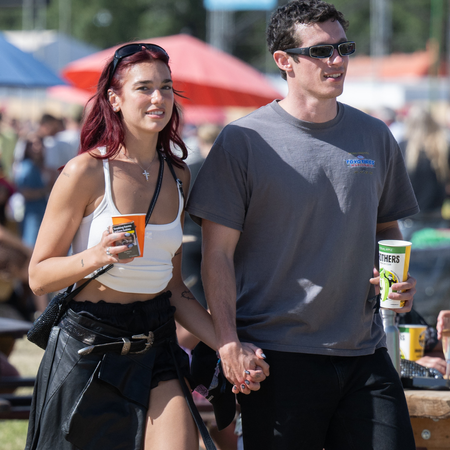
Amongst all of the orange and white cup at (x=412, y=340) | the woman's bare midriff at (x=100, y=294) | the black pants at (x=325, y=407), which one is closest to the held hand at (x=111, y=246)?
the woman's bare midriff at (x=100, y=294)

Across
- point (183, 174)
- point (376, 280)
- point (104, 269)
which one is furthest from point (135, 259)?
point (376, 280)

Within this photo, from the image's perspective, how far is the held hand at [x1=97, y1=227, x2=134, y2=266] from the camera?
2.40m

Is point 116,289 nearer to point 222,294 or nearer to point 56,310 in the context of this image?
point 56,310

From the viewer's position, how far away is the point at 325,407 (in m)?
2.76

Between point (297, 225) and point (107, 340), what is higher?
point (297, 225)

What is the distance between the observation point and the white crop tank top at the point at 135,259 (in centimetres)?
267

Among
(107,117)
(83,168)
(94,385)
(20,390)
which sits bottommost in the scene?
(20,390)

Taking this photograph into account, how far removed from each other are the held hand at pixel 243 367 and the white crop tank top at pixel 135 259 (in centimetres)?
40

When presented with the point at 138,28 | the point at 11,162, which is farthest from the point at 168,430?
the point at 138,28

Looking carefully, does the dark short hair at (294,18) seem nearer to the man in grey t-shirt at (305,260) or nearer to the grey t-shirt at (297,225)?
the man in grey t-shirt at (305,260)

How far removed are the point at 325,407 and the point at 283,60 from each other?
4.75 ft

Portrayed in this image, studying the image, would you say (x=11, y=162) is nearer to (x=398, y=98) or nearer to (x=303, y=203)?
(x=303, y=203)

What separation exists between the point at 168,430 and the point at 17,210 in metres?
10.4

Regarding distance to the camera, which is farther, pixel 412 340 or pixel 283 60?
pixel 412 340
